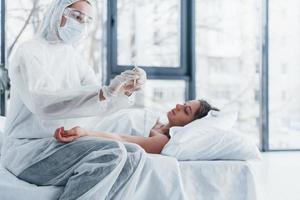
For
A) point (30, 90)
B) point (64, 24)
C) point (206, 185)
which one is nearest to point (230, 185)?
point (206, 185)

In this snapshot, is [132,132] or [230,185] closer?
[230,185]

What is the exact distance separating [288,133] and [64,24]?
332 cm

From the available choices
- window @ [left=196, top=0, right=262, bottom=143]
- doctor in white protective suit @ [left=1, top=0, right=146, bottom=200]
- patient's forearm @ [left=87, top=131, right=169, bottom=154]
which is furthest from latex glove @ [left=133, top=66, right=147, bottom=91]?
window @ [left=196, top=0, right=262, bottom=143]

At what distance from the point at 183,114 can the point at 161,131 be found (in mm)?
154

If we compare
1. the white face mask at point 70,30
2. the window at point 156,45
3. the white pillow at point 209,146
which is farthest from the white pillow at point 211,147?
the window at point 156,45

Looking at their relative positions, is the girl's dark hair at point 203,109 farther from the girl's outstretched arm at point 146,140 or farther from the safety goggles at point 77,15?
the safety goggles at point 77,15

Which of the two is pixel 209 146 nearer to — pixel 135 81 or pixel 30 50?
pixel 135 81

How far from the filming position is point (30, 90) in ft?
4.41

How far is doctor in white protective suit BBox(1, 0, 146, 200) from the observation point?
121 cm

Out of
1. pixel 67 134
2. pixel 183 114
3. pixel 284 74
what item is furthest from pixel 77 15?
pixel 284 74

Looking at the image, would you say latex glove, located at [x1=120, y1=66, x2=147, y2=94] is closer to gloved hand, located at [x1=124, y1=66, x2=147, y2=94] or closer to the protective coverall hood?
gloved hand, located at [x1=124, y1=66, x2=147, y2=94]

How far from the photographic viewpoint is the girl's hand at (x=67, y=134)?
1.34 metres

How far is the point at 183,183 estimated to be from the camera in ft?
4.23

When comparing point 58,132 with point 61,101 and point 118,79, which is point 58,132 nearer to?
point 61,101
